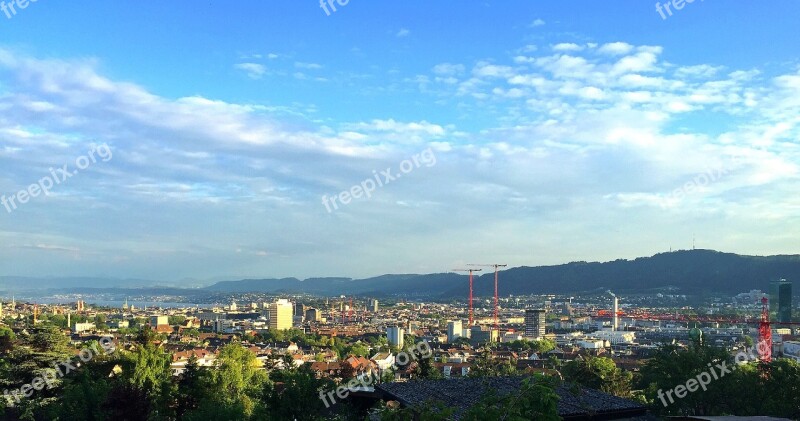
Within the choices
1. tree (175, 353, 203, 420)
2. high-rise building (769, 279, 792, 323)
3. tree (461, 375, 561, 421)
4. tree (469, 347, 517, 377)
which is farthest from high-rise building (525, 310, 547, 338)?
tree (461, 375, 561, 421)

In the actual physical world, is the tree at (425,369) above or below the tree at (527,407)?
below

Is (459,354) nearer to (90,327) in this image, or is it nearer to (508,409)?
(90,327)

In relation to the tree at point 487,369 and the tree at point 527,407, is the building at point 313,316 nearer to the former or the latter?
the tree at point 487,369

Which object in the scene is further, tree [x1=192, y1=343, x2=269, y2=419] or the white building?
the white building

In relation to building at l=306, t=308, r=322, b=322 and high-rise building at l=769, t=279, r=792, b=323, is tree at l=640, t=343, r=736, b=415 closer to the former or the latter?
high-rise building at l=769, t=279, r=792, b=323

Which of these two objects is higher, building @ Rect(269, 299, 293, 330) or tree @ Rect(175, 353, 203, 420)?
tree @ Rect(175, 353, 203, 420)

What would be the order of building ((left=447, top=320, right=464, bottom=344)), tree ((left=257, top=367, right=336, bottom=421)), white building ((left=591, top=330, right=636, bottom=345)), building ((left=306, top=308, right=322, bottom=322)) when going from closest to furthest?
1. tree ((left=257, top=367, right=336, bottom=421))
2. white building ((left=591, top=330, right=636, bottom=345))
3. building ((left=447, top=320, right=464, bottom=344))
4. building ((left=306, top=308, right=322, bottom=322))

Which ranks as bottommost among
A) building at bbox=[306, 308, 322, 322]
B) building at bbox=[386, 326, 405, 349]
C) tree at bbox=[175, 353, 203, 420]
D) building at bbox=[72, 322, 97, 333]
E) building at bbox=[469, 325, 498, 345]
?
building at bbox=[306, 308, 322, 322]

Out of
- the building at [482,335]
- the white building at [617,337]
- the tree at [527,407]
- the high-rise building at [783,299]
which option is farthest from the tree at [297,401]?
the high-rise building at [783,299]

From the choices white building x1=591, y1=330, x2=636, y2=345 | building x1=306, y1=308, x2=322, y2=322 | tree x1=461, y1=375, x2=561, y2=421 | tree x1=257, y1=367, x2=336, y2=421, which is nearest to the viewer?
tree x1=461, y1=375, x2=561, y2=421
